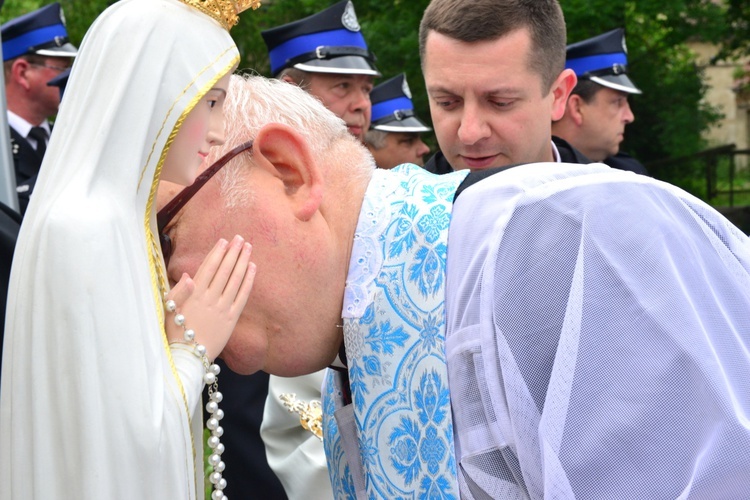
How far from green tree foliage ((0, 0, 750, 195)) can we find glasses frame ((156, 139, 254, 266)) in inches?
361

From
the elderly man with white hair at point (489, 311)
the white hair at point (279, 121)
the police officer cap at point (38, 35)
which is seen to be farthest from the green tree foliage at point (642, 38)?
the elderly man with white hair at point (489, 311)

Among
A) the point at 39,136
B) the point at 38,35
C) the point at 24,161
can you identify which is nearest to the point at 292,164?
the point at 24,161

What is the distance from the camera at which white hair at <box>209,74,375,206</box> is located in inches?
87.8

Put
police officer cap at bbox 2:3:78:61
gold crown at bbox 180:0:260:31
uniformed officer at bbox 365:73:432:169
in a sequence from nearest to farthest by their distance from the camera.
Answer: gold crown at bbox 180:0:260:31 → uniformed officer at bbox 365:73:432:169 → police officer cap at bbox 2:3:78:61

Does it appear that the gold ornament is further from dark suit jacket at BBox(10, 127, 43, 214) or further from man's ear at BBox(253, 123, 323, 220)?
dark suit jacket at BBox(10, 127, 43, 214)

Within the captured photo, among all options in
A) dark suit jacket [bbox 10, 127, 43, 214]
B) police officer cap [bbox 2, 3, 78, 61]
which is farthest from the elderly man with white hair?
police officer cap [bbox 2, 3, 78, 61]

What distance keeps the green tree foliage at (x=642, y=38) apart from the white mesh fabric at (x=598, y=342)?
919 cm

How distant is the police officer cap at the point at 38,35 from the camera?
286 inches

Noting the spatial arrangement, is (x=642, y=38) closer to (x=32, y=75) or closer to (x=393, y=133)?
(x=393, y=133)

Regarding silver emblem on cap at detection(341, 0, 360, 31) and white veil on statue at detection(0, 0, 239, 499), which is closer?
white veil on statue at detection(0, 0, 239, 499)

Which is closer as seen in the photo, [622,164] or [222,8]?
[222,8]

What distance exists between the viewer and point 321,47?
5863 mm

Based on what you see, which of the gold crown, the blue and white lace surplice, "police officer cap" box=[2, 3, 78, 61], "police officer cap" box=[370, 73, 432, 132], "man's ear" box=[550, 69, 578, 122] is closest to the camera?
the gold crown

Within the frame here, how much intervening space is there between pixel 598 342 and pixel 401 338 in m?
0.45
